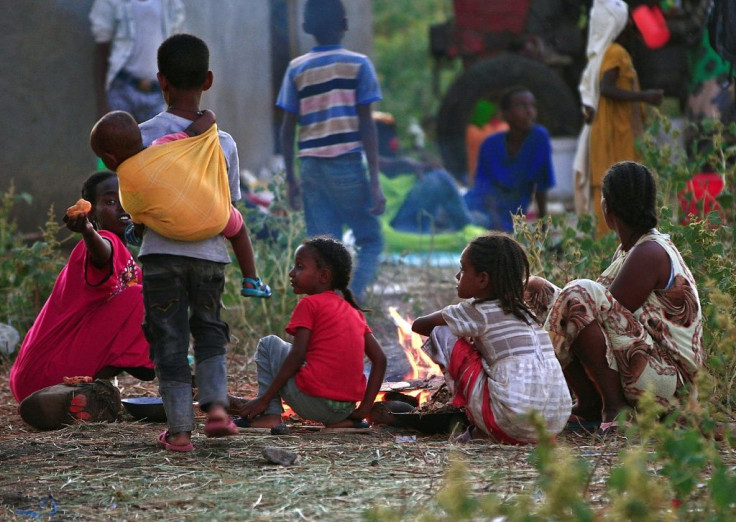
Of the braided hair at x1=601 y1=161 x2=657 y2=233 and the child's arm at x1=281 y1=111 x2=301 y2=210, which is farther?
the child's arm at x1=281 y1=111 x2=301 y2=210

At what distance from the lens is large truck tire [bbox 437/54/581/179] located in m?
11.8

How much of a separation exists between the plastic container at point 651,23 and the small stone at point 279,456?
8449mm

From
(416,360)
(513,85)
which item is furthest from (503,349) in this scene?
(513,85)

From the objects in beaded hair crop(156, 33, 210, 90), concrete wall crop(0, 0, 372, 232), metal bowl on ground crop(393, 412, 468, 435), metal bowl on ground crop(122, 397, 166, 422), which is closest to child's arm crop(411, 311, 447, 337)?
metal bowl on ground crop(393, 412, 468, 435)

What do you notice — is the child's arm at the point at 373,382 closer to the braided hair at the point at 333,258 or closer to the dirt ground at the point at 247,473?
the dirt ground at the point at 247,473

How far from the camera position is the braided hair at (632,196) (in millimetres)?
4129

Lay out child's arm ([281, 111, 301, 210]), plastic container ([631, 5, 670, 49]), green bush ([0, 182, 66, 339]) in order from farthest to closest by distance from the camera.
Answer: plastic container ([631, 5, 670, 49]) < child's arm ([281, 111, 301, 210]) < green bush ([0, 182, 66, 339])

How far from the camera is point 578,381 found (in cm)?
434

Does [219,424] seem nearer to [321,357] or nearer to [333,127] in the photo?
[321,357]

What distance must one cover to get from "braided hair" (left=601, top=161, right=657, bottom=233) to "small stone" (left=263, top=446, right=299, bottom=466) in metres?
1.56

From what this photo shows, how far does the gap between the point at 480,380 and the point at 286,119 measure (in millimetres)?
3220

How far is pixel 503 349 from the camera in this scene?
3.94m

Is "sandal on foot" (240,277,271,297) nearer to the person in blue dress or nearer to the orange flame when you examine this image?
the orange flame

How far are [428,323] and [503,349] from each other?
13.0 inches
